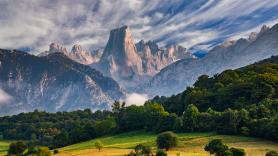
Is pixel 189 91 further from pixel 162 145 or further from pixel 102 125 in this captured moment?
pixel 162 145

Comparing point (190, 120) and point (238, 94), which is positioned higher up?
point (238, 94)

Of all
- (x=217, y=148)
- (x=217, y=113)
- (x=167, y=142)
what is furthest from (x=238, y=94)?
(x=217, y=148)

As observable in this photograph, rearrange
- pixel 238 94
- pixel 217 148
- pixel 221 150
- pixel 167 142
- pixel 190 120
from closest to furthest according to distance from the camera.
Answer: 1. pixel 221 150
2. pixel 217 148
3. pixel 167 142
4. pixel 190 120
5. pixel 238 94

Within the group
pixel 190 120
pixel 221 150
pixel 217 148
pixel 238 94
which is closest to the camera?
pixel 221 150

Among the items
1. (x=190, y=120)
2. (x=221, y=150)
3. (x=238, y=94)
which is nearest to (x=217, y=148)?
(x=221, y=150)

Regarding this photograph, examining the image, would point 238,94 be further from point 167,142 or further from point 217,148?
point 217,148

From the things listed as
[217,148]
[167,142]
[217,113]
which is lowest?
[217,148]

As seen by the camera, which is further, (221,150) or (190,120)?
(190,120)

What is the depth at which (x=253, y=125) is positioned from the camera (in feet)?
300

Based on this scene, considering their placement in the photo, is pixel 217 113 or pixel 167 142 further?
pixel 217 113

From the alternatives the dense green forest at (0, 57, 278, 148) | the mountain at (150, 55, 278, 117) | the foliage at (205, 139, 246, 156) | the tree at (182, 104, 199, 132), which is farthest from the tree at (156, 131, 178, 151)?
the mountain at (150, 55, 278, 117)

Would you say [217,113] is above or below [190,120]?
above

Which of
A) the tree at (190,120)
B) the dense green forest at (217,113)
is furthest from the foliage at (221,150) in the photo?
the tree at (190,120)

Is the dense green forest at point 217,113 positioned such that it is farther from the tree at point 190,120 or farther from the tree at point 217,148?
the tree at point 217,148
